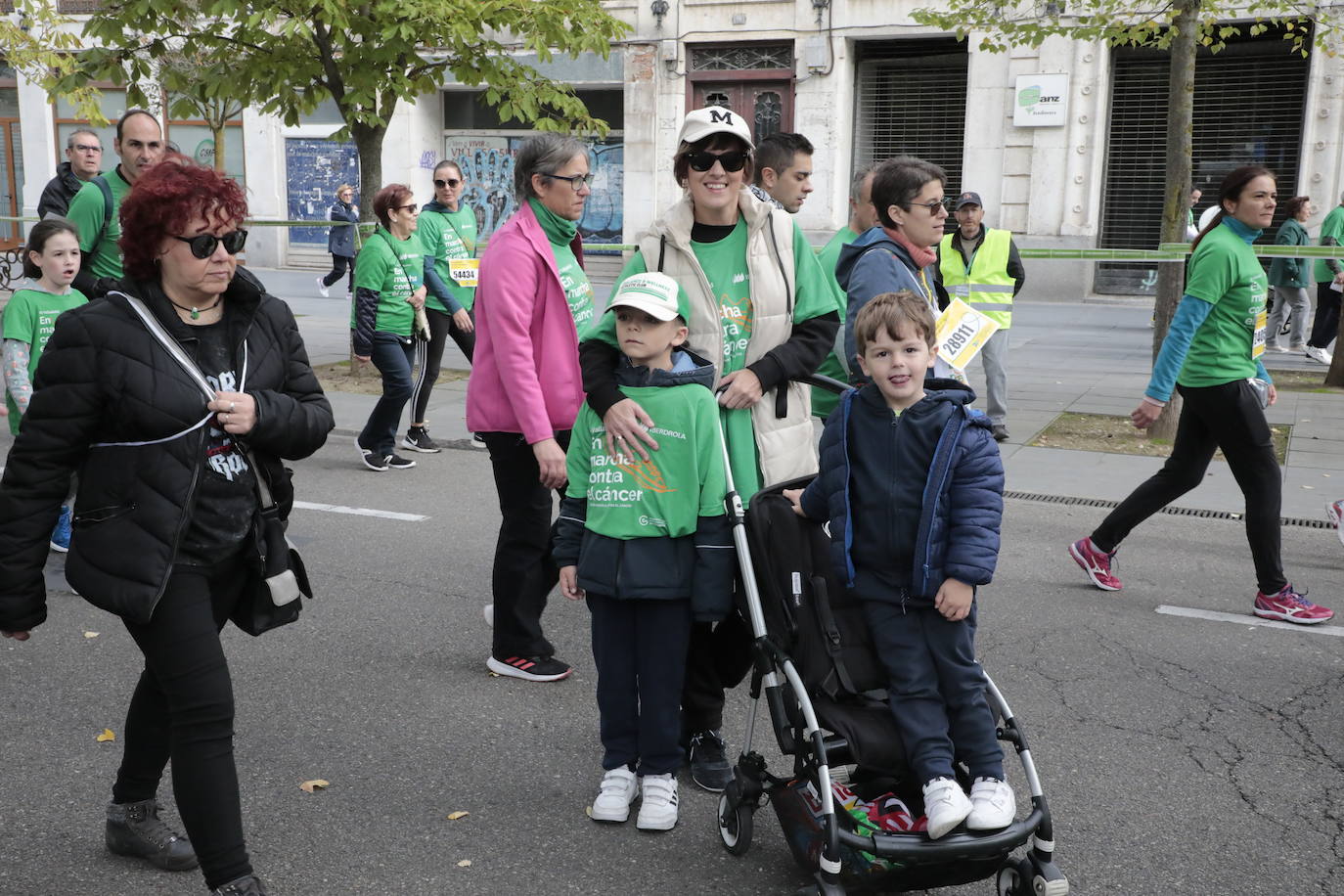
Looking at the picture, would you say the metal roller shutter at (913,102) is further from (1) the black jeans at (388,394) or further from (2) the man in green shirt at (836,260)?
(2) the man in green shirt at (836,260)

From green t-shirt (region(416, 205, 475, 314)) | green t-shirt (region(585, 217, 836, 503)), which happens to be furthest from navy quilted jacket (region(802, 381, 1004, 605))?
green t-shirt (region(416, 205, 475, 314))

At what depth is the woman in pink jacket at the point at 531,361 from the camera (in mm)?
4457

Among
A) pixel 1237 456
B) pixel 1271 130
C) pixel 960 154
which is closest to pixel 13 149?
pixel 960 154

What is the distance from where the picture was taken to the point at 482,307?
15.2 ft

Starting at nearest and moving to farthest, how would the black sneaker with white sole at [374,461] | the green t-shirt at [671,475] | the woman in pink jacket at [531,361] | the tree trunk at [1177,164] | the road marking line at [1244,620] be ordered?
1. the green t-shirt at [671,475]
2. the woman in pink jacket at [531,361]
3. the road marking line at [1244,620]
4. the black sneaker with white sole at [374,461]
5. the tree trunk at [1177,164]

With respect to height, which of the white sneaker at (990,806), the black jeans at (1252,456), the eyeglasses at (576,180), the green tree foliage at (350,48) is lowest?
the white sneaker at (990,806)

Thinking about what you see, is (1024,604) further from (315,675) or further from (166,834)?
(166,834)

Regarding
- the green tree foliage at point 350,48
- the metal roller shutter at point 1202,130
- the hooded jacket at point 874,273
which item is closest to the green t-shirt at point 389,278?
the green tree foliage at point 350,48

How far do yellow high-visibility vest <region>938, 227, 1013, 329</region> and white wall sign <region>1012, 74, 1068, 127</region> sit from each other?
10734 mm

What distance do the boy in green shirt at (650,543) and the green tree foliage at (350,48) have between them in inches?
303

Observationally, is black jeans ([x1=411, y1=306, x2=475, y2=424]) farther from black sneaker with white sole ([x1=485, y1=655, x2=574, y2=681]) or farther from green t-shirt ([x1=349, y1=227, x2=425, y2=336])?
black sneaker with white sole ([x1=485, y1=655, x2=574, y2=681])

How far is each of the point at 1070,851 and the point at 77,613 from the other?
13.7 ft

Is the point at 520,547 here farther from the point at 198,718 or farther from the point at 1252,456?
the point at 1252,456

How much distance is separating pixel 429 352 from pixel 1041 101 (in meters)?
13.6
